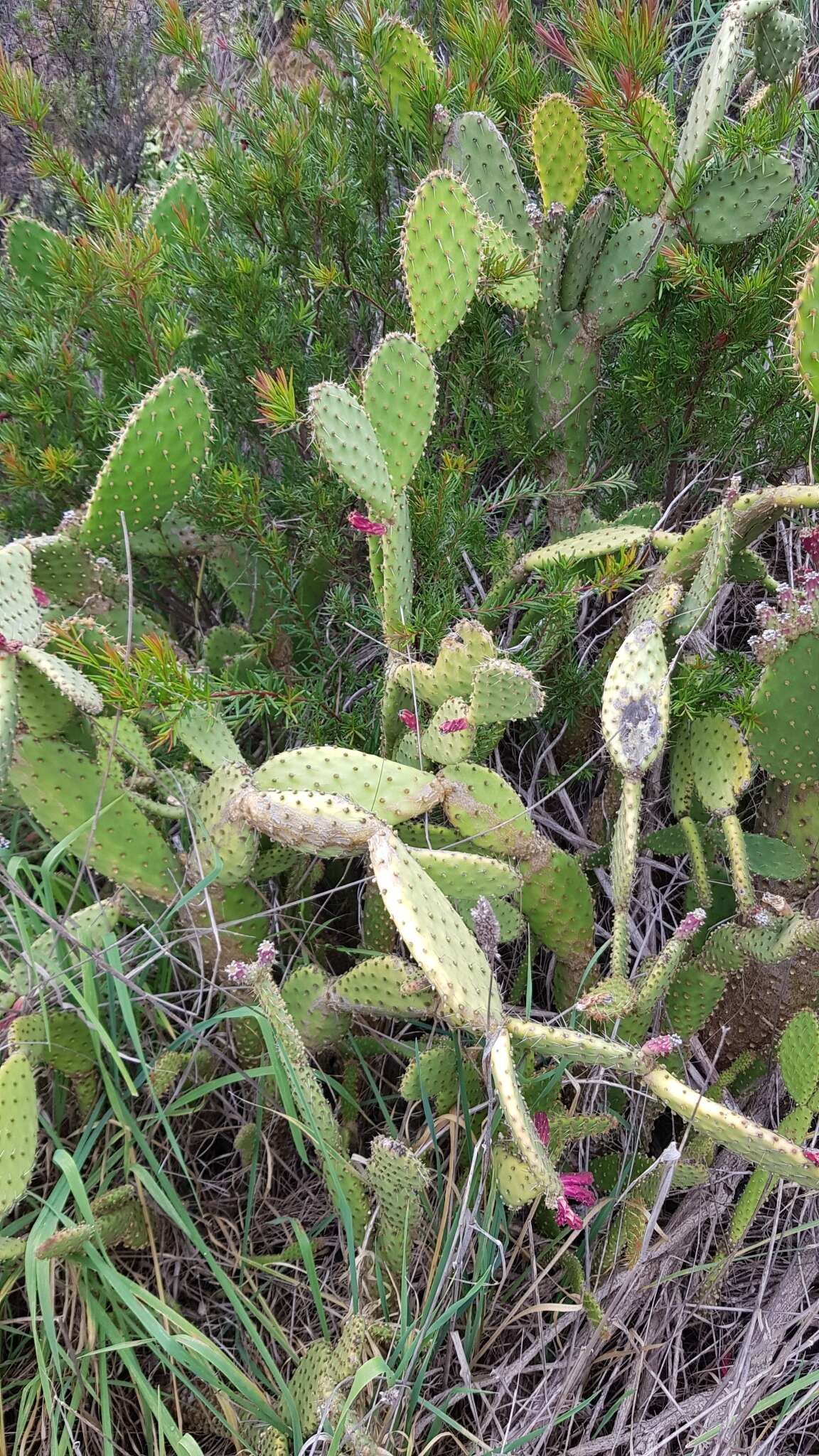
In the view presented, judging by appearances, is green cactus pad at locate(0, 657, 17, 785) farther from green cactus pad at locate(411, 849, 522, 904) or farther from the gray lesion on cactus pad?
the gray lesion on cactus pad

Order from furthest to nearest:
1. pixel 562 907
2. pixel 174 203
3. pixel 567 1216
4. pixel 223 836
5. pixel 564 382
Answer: pixel 174 203
pixel 564 382
pixel 562 907
pixel 223 836
pixel 567 1216

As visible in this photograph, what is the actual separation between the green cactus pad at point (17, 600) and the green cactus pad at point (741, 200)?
4.06 ft

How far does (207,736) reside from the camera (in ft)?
5.12

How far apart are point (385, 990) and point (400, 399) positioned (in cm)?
91

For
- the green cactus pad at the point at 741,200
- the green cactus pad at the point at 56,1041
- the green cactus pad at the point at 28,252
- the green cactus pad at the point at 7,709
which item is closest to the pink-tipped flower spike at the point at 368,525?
the green cactus pad at the point at 7,709

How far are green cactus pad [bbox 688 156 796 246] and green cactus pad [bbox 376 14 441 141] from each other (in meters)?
0.50

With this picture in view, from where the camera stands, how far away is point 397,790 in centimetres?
142

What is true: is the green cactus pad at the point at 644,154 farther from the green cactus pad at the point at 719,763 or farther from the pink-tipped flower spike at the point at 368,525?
the green cactus pad at the point at 719,763

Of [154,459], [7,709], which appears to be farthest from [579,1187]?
[154,459]

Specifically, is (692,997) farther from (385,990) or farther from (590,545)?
(590,545)

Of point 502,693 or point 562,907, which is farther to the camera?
point 562,907

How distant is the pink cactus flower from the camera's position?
1.34 meters

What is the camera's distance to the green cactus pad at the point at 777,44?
5.32 ft

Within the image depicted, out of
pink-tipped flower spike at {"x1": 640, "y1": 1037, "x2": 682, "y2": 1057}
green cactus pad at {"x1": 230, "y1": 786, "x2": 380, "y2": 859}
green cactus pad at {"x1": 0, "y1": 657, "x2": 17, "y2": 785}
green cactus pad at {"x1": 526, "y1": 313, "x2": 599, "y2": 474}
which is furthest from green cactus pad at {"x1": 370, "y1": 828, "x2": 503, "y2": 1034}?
green cactus pad at {"x1": 526, "y1": 313, "x2": 599, "y2": 474}
